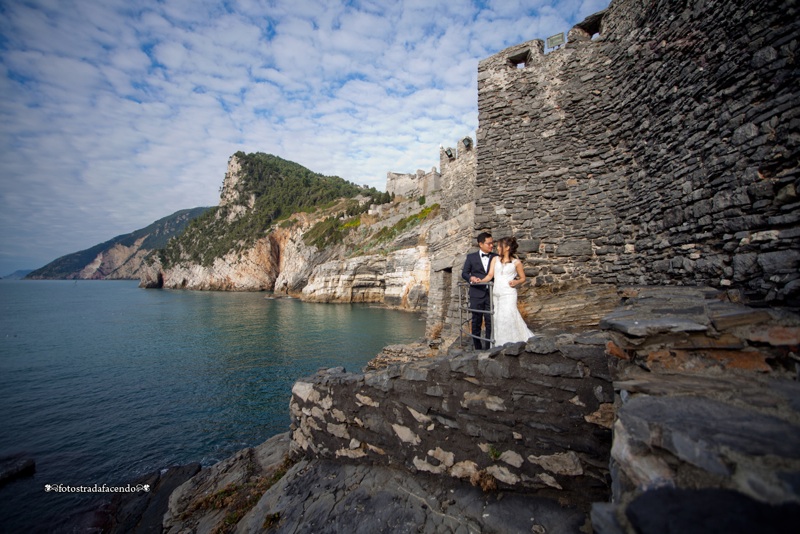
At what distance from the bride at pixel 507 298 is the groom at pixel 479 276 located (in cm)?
46

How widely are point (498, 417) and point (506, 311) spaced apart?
1894mm

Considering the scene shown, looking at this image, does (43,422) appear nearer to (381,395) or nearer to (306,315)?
(381,395)

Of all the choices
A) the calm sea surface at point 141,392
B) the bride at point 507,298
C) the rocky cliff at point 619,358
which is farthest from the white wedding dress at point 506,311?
the calm sea surface at point 141,392

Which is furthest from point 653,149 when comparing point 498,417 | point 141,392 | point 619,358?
point 141,392

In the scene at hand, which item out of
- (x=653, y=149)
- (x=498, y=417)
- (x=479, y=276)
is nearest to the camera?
(x=498, y=417)

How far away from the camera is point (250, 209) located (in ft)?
314

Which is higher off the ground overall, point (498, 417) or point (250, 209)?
point (250, 209)

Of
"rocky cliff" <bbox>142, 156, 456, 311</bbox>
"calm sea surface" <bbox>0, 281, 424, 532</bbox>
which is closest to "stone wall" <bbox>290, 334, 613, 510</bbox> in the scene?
"calm sea surface" <bbox>0, 281, 424, 532</bbox>

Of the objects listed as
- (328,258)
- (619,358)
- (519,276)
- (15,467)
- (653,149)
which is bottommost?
(15,467)

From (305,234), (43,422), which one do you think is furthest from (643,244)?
(305,234)

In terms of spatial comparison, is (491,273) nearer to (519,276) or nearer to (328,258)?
(519,276)

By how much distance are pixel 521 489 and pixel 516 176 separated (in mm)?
6299

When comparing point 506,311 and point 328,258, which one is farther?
point 328,258

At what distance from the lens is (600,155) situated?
22.0ft
